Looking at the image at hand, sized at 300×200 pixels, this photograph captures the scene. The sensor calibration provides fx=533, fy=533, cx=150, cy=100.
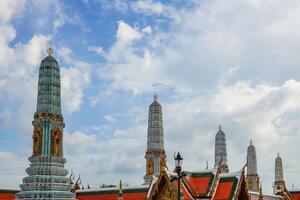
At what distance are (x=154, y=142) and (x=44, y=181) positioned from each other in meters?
25.6

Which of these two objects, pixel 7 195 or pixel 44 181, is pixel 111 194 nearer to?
pixel 44 181

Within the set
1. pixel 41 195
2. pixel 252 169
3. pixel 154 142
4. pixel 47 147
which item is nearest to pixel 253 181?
pixel 252 169

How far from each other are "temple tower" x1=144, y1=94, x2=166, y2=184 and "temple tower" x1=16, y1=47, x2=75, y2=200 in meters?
21.7

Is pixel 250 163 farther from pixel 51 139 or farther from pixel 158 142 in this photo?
pixel 51 139

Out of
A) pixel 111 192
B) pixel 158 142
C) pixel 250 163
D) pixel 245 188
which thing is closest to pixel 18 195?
pixel 111 192

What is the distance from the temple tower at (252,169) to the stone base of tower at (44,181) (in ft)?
139

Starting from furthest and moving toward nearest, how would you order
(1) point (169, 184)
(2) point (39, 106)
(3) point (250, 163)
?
1. (3) point (250, 163)
2. (2) point (39, 106)
3. (1) point (169, 184)

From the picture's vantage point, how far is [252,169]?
3312 inches

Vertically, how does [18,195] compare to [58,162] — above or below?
below

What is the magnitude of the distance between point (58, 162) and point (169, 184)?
31.7 ft

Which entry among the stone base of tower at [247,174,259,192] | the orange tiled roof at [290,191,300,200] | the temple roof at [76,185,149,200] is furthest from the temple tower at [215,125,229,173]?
the temple roof at [76,185,149,200]

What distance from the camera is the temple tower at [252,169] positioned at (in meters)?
80.9

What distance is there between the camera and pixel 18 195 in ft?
145

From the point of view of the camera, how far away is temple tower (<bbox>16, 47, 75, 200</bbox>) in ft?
143
